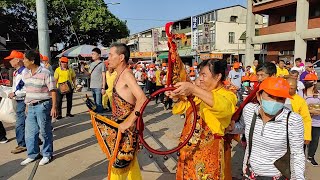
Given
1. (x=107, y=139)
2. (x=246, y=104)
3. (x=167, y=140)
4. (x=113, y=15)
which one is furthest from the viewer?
(x=113, y=15)

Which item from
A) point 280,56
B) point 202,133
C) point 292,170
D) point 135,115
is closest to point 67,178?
point 135,115

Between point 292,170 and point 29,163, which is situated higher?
point 292,170

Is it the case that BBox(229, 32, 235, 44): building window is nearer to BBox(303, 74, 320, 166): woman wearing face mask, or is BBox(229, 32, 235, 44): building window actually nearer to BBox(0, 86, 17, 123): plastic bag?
BBox(303, 74, 320, 166): woman wearing face mask

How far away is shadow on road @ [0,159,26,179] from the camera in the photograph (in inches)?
164

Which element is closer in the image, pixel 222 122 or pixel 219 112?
pixel 219 112

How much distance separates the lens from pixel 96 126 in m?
2.82

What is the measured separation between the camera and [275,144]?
81.1 inches

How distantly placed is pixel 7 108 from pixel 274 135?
507cm

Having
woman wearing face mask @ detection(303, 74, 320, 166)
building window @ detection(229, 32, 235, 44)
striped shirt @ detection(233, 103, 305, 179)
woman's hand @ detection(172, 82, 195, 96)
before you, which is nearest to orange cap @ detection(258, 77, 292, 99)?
striped shirt @ detection(233, 103, 305, 179)

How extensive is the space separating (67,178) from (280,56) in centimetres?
2458

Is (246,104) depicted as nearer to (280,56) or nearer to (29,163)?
(29,163)

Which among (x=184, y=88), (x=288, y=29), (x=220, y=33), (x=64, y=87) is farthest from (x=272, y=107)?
(x=220, y=33)

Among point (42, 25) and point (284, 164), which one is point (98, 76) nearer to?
point (42, 25)

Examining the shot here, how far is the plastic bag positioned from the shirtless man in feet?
11.8
